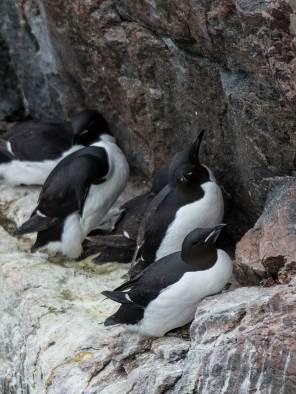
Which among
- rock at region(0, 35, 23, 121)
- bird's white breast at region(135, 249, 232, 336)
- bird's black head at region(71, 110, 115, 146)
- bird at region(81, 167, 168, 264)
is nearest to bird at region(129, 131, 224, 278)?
bird at region(81, 167, 168, 264)

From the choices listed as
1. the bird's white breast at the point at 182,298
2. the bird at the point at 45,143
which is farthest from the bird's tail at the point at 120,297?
the bird at the point at 45,143

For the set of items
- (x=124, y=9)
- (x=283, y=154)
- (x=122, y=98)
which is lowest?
(x=122, y=98)

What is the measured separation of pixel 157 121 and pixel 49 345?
1.75 m

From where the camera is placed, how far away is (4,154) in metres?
7.70

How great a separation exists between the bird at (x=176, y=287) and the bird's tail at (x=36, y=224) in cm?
150

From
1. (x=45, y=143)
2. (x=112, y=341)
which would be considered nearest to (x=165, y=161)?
(x=45, y=143)

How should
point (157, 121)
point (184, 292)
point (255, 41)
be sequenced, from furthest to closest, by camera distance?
point (157, 121) < point (184, 292) < point (255, 41)

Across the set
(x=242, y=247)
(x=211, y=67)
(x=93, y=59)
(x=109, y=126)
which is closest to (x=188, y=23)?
(x=211, y=67)

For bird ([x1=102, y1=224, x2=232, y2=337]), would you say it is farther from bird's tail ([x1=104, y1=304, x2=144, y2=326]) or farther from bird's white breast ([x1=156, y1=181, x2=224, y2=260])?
bird's white breast ([x1=156, y1=181, x2=224, y2=260])

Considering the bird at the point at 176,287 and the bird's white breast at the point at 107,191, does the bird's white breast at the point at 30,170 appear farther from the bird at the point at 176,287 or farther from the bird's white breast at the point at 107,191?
the bird at the point at 176,287

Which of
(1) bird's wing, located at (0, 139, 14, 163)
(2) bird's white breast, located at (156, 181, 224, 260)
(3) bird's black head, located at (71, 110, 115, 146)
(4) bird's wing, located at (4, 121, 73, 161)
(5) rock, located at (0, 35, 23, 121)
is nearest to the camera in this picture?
(2) bird's white breast, located at (156, 181, 224, 260)

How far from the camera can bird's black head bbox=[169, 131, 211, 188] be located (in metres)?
5.87

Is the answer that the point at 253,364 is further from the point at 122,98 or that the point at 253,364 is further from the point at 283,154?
the point at 122,98

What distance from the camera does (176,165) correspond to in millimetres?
5938
